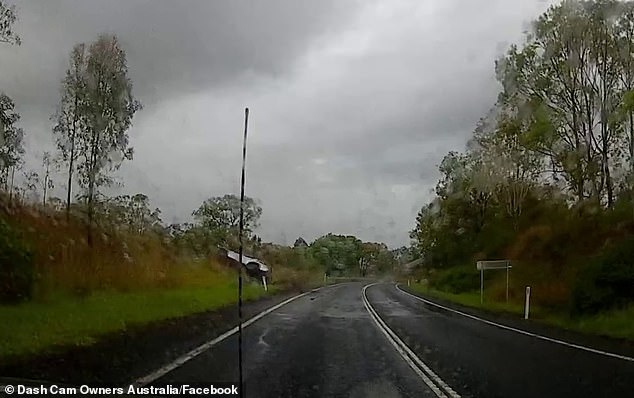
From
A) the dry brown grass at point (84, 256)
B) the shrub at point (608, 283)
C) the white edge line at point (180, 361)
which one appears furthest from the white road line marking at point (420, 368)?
the shrub at point (608, 283)

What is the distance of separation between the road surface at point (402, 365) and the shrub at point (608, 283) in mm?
6863

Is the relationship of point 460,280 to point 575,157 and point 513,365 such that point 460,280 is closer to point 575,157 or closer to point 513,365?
point 575,157

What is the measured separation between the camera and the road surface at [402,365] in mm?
11047

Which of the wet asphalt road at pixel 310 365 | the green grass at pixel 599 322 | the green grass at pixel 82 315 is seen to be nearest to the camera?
the wet asphalt road at pixel 310 365

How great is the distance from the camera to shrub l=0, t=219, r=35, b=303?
17859mm

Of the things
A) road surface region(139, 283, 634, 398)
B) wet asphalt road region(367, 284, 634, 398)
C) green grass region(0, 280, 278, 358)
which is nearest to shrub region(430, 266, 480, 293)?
green grass region(0, 280, 278, 358)

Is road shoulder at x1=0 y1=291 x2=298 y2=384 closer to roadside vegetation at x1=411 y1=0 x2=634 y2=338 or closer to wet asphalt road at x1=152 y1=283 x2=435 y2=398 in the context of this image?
wet asphalt road at x1=152 y1=283 x2=435 y2=398

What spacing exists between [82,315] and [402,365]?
27.4ft

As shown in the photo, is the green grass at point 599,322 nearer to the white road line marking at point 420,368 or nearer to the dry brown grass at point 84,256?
the white road line marking at point 420,368

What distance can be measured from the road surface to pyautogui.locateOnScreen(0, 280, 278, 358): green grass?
2.63m

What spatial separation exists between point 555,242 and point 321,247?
81.0m

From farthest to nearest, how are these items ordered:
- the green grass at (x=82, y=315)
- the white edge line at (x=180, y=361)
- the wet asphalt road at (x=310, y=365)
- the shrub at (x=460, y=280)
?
the shrub at (x=460, y=280), the green grass at (x=82, y=315), the wet asphalt road at (x=310, y=365), the white edge line at (x=180, y=361)

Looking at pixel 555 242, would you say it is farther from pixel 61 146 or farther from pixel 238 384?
pixel 238 384

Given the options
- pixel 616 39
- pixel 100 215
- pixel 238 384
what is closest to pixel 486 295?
pixel 616 39
